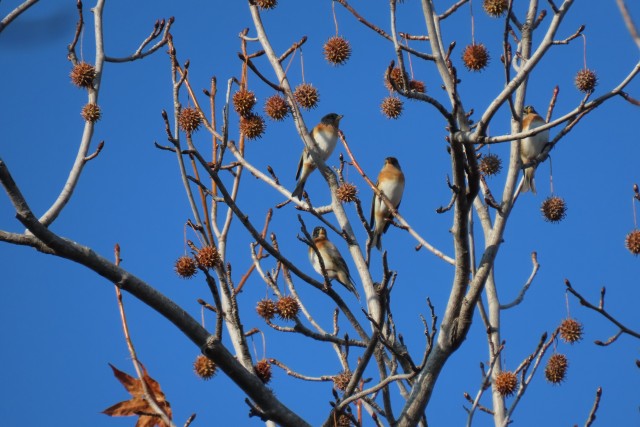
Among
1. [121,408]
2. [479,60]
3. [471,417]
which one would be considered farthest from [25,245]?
[479,60]

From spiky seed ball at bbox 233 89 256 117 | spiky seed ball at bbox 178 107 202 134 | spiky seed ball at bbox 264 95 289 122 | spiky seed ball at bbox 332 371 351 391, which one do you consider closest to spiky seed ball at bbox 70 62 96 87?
spiky seed ball at bbox 178 107 202 134

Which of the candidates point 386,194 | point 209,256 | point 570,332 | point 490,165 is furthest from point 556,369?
point 386,194

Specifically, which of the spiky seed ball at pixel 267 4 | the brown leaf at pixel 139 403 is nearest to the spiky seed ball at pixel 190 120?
the spiky seed ball at pixel 267 4

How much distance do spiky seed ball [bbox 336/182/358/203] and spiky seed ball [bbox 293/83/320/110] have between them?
34.0 inches

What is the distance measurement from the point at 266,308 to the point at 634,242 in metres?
2.54

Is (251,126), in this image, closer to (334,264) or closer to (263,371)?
(263,371)

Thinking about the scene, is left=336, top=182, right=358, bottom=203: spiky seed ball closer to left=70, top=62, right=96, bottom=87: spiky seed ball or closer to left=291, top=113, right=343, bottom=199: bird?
left=70, top=62, right=96, bottom=87: spiky seed ball

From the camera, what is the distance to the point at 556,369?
239 inches

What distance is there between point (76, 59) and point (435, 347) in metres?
3.10

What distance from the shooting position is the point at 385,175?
9.20 meters

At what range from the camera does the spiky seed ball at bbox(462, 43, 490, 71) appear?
5.89 metres

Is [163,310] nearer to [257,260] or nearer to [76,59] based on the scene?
[257,260]

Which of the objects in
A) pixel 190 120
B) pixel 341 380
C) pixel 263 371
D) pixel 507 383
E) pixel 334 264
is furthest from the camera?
pixel 334 264

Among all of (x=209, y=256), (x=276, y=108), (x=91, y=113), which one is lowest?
(x=209, y=256)
